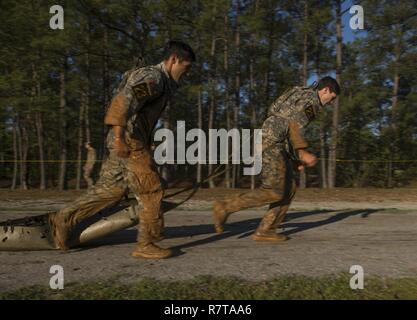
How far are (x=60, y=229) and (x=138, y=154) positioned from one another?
110 centimetres

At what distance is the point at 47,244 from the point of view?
405 centimetres

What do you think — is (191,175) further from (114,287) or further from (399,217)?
(114,287)

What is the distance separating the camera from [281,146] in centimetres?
482

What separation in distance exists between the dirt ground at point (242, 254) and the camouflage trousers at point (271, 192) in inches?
14.4

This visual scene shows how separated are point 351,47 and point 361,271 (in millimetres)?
23745

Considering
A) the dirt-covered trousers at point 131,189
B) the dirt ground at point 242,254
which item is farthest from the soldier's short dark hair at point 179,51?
the dirt ground at point 242,254

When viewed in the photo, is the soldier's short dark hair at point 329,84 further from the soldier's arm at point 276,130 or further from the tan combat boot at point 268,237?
the tan combat boot at point 268,237

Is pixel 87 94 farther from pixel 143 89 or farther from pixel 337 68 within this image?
pixel 143 89

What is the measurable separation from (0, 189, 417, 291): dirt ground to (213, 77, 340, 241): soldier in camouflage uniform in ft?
1.30

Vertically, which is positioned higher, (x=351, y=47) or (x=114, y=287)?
(x=351, y=47)

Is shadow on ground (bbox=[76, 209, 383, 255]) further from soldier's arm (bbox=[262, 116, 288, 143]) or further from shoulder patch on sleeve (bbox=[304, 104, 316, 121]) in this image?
shoulder patch on sleeve (bbox=[304, 104, 316, 121])

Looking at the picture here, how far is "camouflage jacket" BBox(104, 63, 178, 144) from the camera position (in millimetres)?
3420
